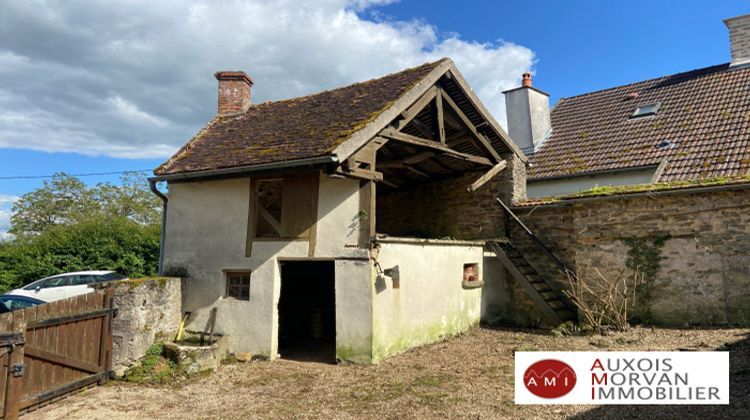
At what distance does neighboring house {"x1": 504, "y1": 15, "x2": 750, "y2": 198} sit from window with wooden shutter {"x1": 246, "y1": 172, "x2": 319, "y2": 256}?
26.3ft

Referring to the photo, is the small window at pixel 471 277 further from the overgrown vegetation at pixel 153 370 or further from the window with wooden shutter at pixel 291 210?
the overgrown vegetation at pixel 153 370

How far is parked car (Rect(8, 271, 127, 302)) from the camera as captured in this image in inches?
494

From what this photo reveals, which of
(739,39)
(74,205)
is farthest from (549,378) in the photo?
(74,205)

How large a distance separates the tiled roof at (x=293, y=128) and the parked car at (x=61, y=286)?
613 centimetres

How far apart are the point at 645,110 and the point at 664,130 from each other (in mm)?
1668

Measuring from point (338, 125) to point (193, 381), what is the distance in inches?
188

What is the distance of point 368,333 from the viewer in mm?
7098

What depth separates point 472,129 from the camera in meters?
9.84

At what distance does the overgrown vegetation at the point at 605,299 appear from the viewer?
8695 millimetres

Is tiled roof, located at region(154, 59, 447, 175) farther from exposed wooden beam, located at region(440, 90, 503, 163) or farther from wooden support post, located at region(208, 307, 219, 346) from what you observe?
wooden support post, located at region(208, 307, 219, 346)

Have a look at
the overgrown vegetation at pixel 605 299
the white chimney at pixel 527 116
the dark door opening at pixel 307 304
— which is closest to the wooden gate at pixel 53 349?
the dark door opening at pixel 307 304

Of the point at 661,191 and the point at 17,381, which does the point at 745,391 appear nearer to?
the point at 661,191

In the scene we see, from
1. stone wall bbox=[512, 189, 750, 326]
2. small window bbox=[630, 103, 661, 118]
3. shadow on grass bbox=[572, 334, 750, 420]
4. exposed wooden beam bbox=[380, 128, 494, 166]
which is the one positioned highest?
small window bbox=[630, 103, 661, 118]

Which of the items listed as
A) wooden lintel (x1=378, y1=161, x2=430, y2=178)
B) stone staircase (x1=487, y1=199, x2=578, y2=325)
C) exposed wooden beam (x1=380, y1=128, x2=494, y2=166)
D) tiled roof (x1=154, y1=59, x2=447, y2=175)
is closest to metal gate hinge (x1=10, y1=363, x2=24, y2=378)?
tiled roof (x1=154, y1=59, x2=447, y2=175)
